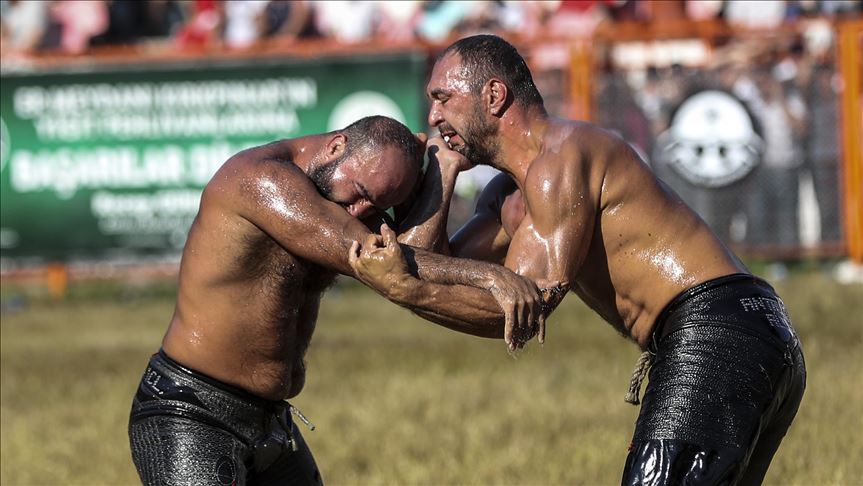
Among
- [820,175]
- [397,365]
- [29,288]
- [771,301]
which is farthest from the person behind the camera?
[29,288]

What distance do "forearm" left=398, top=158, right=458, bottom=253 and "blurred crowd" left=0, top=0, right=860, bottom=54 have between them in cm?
785

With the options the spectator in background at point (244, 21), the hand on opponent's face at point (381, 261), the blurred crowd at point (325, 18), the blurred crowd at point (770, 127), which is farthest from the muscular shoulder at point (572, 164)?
the spectator in background at point (244, 21)

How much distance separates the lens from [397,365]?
10320 mm

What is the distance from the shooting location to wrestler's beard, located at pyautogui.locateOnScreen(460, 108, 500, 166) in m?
4.81

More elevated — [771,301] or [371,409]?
[771,301]

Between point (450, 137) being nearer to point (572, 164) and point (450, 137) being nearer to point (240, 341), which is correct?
point (572, 164)

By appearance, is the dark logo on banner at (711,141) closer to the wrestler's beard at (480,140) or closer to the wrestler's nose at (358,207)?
the wrestler's beard at (480,140)

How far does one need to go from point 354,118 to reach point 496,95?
866 centimetres

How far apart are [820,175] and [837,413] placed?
16.3 ft

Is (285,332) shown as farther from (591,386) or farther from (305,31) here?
(305,31)

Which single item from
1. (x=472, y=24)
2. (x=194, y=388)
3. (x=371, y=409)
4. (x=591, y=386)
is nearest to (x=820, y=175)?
(x=472, y=24)

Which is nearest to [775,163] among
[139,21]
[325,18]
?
[325,18]

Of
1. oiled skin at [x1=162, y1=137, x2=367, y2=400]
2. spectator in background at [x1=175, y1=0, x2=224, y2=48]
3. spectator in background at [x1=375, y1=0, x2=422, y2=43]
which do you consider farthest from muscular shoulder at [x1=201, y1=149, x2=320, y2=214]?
spectator in background at [x1=175, y1=0, x2=224, y2=48]

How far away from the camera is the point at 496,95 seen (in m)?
4.76
